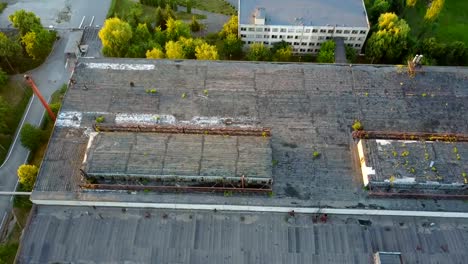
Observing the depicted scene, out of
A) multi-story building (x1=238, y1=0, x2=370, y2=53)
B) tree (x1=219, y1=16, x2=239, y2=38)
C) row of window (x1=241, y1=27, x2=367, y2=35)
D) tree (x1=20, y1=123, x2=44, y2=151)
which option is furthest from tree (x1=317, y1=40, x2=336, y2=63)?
tree (x1=20, y1=123, x2=44, y2=151)

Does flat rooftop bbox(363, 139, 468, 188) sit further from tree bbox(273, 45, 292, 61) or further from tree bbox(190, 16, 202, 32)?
tree bbox(190, 16, 202, 32)

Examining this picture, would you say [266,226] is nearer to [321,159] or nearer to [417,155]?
[321,159]

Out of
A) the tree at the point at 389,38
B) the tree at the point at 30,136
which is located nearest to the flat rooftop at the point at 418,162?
the tree at the point at 389,38

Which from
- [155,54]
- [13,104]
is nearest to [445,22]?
[155,54]

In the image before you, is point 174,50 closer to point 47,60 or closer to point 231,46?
point 231,46

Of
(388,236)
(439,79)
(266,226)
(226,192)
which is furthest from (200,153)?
(439,79)

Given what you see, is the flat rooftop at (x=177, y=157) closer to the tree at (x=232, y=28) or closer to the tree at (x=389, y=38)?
the tree at (x=232, y=28)
